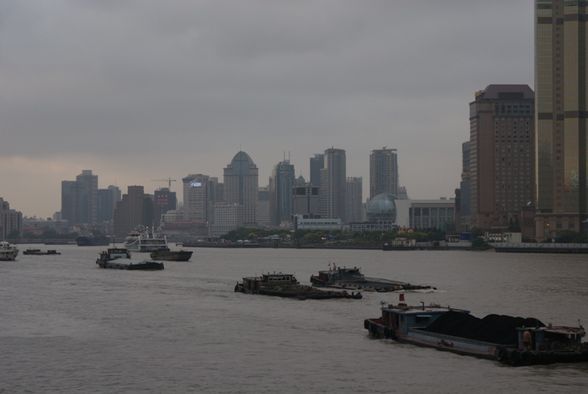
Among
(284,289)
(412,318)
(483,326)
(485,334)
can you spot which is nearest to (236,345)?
(412,318)

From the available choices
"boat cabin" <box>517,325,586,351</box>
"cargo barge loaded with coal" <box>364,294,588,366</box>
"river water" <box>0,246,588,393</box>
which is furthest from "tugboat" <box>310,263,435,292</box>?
"boat cabin" <box>517,325,586,351</box>

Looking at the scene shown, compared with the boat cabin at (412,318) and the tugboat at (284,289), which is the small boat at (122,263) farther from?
the boat cabin at (412,318)

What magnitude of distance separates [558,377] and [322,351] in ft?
47.9

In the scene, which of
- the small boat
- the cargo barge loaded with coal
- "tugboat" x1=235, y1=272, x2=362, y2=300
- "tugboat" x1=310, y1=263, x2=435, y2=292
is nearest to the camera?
the cargo barge loaded with coal

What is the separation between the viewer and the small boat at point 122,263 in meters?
159

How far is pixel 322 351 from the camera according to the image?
57844 mm

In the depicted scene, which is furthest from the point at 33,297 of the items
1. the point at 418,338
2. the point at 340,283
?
the point at 418,338

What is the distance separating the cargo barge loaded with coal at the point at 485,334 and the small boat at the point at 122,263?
323ft

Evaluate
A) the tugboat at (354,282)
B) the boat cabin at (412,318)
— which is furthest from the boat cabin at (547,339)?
the tugboat at (354,282)

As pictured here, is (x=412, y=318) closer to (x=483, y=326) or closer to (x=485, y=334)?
(x=483, y=326)

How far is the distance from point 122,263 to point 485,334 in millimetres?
116452

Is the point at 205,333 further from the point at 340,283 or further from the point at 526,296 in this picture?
the point at 340,283

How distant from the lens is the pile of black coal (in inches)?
2104

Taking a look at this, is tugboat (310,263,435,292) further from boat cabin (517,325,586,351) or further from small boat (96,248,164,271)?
boat cabin (517,325,586,351)
